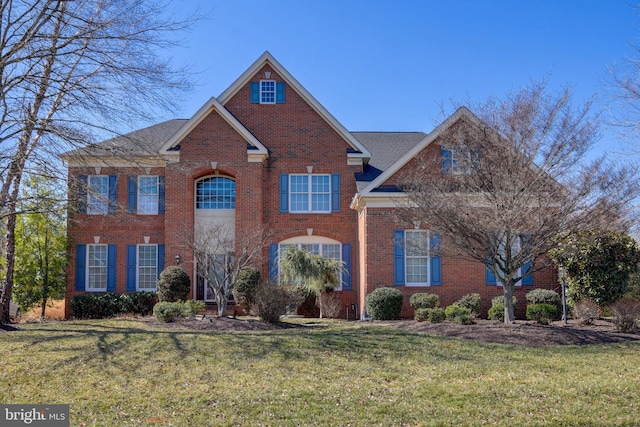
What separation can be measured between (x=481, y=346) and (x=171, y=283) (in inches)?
455

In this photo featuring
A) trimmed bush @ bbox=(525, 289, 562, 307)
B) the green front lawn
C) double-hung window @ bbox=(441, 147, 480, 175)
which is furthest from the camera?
trimmed bush @ bbox=(525, 289, 562, 307)

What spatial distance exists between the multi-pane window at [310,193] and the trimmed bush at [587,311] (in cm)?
945

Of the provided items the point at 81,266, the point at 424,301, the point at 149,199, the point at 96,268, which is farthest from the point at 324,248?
the point at 81,266

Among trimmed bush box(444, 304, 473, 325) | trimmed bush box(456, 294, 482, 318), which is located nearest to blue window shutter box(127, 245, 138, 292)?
trimmed bush box(444, 304, 473, 325)

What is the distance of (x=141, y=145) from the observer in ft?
42.7

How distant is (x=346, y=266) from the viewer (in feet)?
71.8

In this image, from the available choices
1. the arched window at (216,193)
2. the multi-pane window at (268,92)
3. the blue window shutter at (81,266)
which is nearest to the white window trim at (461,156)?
the multi-pane window at (268,92)

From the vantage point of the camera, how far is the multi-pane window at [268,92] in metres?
22.6

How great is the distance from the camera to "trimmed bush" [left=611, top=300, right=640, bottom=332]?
14359 mm

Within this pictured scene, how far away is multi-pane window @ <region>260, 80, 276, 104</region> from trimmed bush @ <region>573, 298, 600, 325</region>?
13017mm

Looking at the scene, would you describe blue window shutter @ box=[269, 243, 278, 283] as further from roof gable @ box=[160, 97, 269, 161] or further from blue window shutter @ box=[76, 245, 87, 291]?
Result: blue window shutter @ box=[76, 245, 87, 291]

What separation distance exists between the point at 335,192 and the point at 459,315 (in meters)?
7.68

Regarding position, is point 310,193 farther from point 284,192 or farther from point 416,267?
point 416,267

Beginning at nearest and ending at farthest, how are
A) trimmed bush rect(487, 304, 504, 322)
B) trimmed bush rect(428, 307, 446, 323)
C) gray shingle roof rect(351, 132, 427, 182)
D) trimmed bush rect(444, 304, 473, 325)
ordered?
trimmed bush rect(428, 307, 446, 323) → trimmed bush rect(444, 304, 473, 325) → trimmed bush rect(487, 304, 504, 322) → gray shingle roof rect(351, 132, 427, 182)
